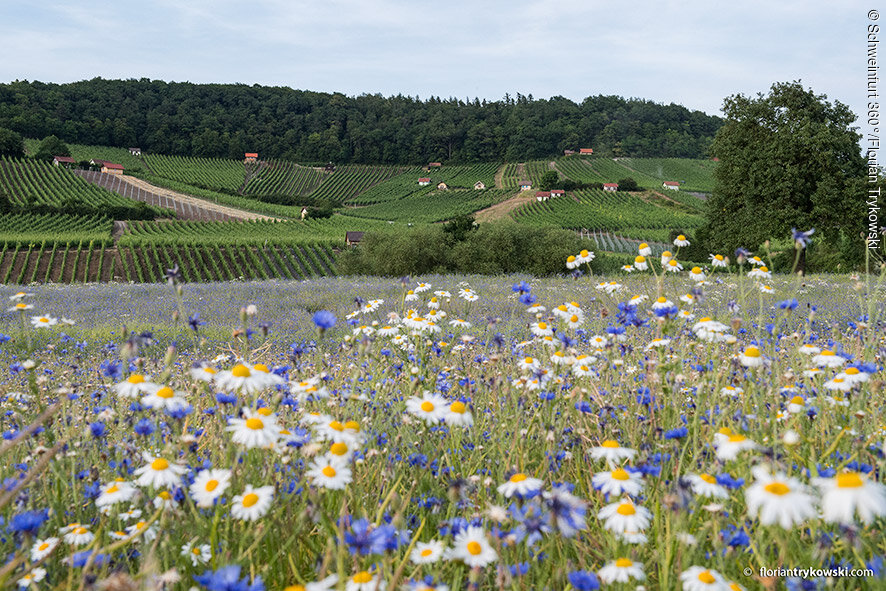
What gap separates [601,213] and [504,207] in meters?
17.5

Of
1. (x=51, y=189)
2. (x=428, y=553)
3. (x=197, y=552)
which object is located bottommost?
(x=197, y=552)

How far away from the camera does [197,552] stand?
1841 mm

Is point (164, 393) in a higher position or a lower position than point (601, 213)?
lower

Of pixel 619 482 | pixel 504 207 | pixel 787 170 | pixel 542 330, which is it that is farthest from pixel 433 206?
pixel 619 482

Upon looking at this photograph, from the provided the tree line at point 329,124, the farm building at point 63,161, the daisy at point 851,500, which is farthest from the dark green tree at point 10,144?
the daisy at point 851,500

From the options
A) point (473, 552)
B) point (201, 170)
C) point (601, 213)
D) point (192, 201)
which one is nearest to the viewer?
point (473, 552)

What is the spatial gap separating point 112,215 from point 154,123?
3726 inches

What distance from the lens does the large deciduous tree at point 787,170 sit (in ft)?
82.9

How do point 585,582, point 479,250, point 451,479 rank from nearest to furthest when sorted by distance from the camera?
point 585,582 → point 451,479 → point 479,250

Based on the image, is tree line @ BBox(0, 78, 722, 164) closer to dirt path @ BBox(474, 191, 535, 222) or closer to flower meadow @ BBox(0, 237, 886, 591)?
dirt path @ BBox(474, 191, 535, 222)

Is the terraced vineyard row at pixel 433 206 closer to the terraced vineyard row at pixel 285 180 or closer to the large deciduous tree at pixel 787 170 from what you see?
the terraced vineyard row at pixel 285 180

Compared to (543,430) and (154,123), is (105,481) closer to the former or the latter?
(543,430)

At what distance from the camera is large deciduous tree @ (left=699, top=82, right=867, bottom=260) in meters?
25.3

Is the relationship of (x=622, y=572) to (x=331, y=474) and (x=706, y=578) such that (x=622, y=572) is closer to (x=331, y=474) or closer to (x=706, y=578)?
(x=706, y=578)
